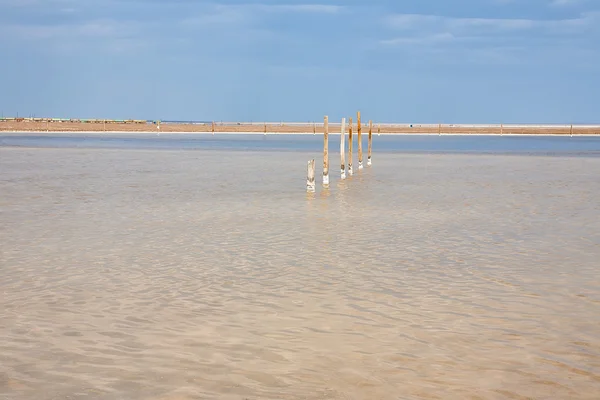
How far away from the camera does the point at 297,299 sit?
29.7 feet

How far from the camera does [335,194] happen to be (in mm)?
22547

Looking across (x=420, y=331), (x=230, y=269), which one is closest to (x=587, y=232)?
(x=230, y=269)

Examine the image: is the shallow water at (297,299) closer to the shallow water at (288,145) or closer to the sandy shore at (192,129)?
the shallow water at (288,145)

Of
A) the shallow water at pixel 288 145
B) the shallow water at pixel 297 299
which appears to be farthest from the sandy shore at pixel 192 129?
the shallow water at pixel 297 299

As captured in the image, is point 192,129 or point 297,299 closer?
point 297,299

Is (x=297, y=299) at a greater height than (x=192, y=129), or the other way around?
(x=192, y=129)

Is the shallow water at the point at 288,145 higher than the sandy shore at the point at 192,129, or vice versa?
the sandy shore at the point at 192,129

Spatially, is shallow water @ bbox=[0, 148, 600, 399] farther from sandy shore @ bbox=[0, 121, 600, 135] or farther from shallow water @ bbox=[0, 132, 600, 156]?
sandy shore @ bbox=[0, 121, 600, 135]

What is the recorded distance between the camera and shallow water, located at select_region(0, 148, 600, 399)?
20.4ft

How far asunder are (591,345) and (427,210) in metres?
11.4

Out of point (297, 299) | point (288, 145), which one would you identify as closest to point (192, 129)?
point (288, 145)

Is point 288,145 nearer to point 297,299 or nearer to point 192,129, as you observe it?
point 192,129

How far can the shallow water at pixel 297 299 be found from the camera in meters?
→ 6.23

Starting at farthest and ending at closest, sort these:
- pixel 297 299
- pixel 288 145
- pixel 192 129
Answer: pixel 192 129 → pixel 288 145 → pixel 297 299
